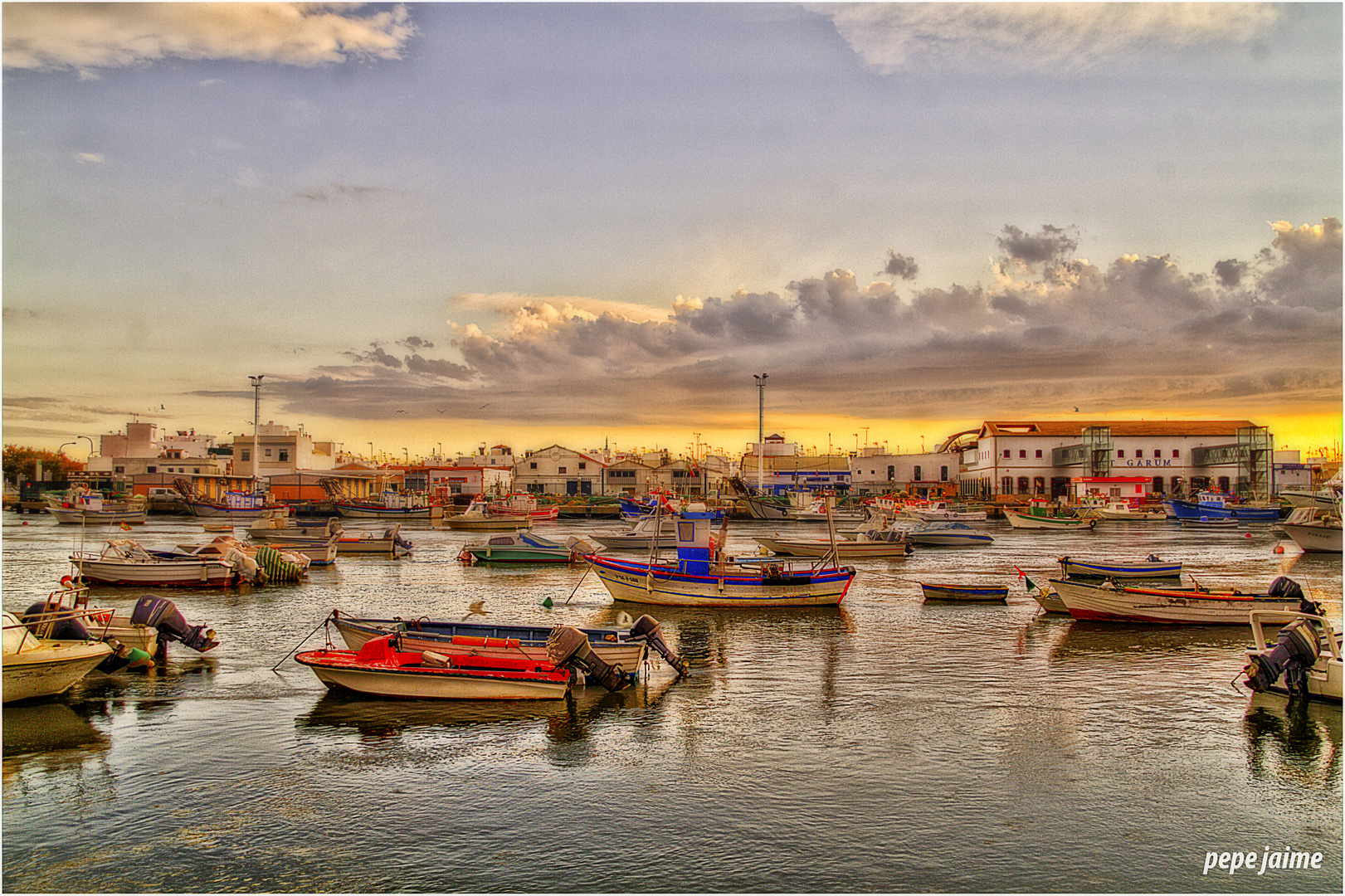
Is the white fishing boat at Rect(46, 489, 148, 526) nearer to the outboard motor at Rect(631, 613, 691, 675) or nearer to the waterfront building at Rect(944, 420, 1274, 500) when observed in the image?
the outboard motor at Rect(631, 613, 691, 675)

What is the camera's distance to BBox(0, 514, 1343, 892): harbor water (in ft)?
33.3

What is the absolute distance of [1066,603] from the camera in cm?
2661

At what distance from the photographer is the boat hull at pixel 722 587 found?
91.6 ft

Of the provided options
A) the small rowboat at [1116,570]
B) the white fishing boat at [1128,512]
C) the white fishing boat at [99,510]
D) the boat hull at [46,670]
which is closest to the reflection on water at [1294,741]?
the small rowboat at [1116,570]

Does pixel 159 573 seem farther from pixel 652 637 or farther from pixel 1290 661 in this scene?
pixel 1290 661

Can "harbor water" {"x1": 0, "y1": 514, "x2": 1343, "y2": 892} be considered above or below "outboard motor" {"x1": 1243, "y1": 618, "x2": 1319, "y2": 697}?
below

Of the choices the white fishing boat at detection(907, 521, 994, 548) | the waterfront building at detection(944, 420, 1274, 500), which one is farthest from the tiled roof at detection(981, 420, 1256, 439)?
the white fishing boat at detection(907, 521, 994, 548)

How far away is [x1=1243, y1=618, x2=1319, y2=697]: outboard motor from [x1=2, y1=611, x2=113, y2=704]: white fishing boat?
2174 cm

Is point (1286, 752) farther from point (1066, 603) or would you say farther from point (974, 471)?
point (974, 471)

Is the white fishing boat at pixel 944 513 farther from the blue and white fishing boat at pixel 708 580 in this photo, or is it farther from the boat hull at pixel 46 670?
the boat hull at pixel 46 670

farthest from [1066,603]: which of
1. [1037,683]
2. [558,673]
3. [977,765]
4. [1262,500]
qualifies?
[1262,500]

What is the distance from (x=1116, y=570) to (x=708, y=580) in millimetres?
13859

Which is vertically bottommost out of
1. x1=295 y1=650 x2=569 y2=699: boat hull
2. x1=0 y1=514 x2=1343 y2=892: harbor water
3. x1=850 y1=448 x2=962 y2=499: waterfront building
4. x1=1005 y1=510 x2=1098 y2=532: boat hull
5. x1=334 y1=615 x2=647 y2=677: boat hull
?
x1=1005 y1=510 x2=1098 y2=532: boat hull

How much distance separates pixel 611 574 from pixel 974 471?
296ft
